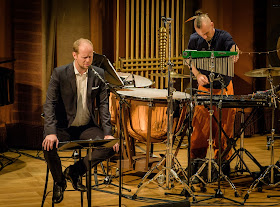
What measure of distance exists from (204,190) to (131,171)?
39.3 inches

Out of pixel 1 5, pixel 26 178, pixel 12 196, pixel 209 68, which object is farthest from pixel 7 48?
Result: pixel 209 68

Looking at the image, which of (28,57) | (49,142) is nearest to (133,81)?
(49,142)

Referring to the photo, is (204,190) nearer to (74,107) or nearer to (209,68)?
(209,68)

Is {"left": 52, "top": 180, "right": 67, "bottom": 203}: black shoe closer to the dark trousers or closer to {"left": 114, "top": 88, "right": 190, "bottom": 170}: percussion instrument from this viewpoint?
the dark trousers

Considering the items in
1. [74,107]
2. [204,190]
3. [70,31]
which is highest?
[70,31]

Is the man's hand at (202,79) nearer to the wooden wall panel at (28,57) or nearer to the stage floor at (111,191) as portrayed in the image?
the stage floor at (111,191)

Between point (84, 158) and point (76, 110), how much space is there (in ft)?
1.26

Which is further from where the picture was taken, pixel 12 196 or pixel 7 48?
pixel 7 48

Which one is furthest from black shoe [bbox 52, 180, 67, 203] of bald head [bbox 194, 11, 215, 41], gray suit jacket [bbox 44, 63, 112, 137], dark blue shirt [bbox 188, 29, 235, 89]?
bald head [bbox 194, 11, 215, 41]

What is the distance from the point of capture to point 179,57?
6980mm

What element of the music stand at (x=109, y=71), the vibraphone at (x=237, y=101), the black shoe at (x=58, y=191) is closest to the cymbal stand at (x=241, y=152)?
the vibraphone at (x=237, y=101)

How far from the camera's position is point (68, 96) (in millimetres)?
3902

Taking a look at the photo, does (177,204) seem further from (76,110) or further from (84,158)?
(76,110)

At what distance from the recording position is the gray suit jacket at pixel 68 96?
3.85 meters
